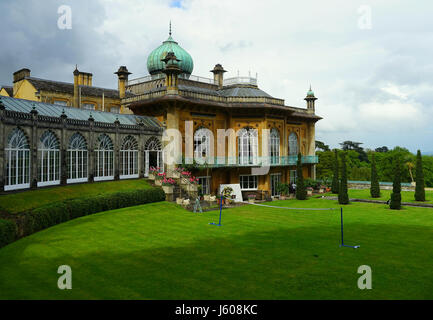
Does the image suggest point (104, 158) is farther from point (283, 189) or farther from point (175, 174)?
point (283, 189)

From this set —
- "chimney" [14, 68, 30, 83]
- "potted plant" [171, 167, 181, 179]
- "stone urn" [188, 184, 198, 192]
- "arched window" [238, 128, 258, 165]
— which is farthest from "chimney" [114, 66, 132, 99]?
"stone urn" [188, 184, 198, 192]

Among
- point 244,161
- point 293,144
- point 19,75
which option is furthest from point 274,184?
point 19,75

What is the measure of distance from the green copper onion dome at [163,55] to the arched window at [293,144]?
14.7m

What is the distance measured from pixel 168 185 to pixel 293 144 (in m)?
20.2

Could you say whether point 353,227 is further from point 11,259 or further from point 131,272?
point 11,259

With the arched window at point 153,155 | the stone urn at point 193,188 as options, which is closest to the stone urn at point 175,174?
the arched window at point 153,155

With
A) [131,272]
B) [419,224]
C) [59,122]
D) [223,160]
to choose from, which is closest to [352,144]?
[223,160]

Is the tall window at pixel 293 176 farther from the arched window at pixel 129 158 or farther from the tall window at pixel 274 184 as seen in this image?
the arched window at pixel 129 158

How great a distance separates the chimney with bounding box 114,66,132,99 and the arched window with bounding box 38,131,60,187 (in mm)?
16936

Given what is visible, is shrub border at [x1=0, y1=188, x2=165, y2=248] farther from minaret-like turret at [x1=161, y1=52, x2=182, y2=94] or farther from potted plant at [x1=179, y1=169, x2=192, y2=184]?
minaret-like turret at [x1=161, y1=52, x2=182, y2=94]

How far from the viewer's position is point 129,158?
2847 cm

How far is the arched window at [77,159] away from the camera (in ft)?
77.6

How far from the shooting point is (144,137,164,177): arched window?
98.3 ft

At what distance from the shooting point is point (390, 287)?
10.3 m
